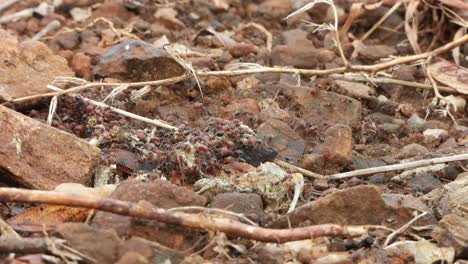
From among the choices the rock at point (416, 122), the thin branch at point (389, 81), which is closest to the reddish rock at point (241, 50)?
the thin branch at point (389, 81)

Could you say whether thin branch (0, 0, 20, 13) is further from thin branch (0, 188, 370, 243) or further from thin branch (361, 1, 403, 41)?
thin branch (0, 188, 370, 243)

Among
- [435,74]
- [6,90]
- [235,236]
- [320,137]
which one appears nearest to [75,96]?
[6,90]

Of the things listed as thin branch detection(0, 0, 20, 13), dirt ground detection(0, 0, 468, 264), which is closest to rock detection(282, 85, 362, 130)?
dirt ground detection(0, 0, 468, 264)

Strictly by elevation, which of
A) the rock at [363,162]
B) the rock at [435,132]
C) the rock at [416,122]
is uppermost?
the rock at [363,162]

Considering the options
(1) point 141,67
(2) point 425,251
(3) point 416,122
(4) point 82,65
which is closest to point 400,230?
(2) point 425,251

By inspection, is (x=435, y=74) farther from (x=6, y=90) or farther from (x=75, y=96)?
(x=6, y=90)

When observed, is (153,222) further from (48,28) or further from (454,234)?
(48,28)

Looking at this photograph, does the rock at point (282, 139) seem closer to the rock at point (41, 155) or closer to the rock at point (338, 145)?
the rock at point (338, 145)
